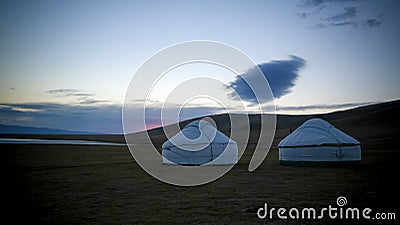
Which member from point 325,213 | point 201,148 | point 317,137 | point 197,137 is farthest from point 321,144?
point 325,213

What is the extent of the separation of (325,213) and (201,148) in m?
11.6

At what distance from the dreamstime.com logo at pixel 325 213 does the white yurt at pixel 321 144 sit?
899 centimetres

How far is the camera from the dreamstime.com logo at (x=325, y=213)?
7383 millimetres

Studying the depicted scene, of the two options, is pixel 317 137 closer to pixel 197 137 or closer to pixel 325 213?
pixel 197 137

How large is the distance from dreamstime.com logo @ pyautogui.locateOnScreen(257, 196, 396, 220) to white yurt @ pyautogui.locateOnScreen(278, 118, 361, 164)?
8.99m

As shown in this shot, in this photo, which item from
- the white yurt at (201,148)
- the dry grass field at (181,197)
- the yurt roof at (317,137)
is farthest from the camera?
the white yurt at (201,148)

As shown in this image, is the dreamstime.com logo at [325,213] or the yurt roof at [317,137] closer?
the dreamstime.com logo at [325,213]

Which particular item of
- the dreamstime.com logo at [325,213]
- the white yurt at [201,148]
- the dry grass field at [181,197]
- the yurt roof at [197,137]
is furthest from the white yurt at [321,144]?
the dreamstime.com logo at [325,213]


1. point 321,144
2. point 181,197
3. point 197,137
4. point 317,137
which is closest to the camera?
point 181,197

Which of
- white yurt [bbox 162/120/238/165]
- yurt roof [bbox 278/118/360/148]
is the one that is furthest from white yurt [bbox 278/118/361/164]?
white yurt [bbox 162/120/238/165]

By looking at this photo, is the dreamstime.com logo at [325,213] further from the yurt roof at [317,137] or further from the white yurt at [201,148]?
the white yurt at [201,148]

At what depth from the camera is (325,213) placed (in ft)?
25.4

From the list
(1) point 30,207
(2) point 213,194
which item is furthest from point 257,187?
(1) point 30,207

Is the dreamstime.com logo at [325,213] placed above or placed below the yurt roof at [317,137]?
below
